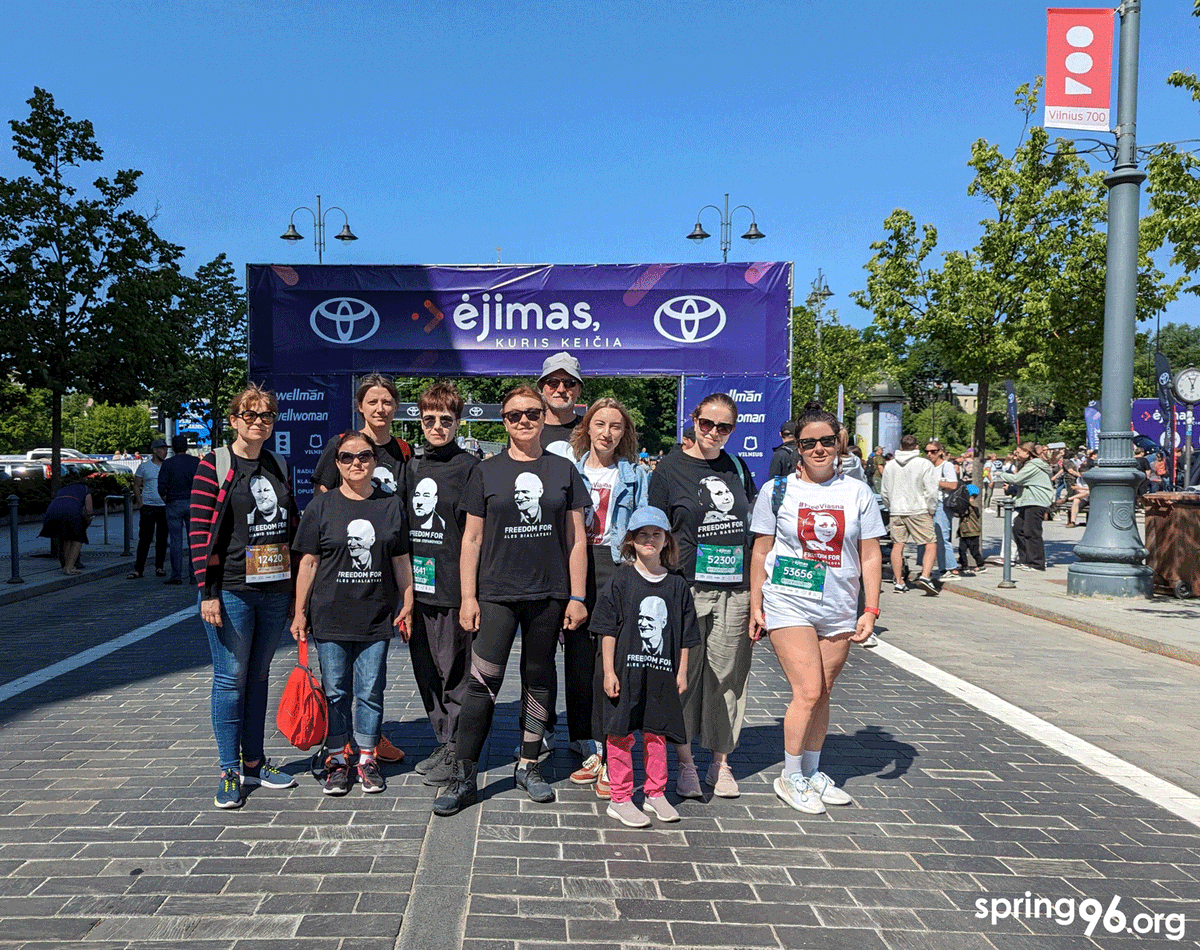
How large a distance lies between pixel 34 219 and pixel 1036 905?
17.7 metres

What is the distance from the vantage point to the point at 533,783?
14.6 ft

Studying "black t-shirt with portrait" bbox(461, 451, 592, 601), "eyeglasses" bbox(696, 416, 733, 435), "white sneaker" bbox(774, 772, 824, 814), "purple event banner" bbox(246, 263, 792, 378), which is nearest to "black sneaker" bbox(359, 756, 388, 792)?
"black t-shirt with portrait" bbox(461, 451, 592, 601)

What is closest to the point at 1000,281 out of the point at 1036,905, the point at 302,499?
the point at 302,499

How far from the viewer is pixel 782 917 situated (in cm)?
328

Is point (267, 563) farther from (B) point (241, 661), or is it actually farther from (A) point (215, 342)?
(A) point (215, 342)

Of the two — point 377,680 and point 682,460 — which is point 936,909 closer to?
point 682,460

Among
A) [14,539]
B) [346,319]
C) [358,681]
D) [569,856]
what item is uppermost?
[346,319]

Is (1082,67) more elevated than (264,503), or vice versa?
(1082,67)

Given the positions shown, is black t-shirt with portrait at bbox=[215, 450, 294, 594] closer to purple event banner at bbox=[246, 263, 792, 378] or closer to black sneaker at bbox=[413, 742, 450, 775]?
black sneaker at bbox=[413, 742, 450, 775]

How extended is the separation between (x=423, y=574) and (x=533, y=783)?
1.12 metres

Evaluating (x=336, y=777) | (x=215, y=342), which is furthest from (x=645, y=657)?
(x=215, y=342)

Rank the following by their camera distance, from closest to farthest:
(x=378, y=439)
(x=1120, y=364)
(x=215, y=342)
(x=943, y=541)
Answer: (x=378, y=439), (x=1120, y=364), (x=943, y=541), (x=215, y=342)

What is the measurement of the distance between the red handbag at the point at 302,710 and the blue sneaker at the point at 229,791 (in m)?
0.28

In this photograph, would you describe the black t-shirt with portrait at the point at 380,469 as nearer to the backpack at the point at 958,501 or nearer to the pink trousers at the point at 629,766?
the pink trousers at the point at 629,766
